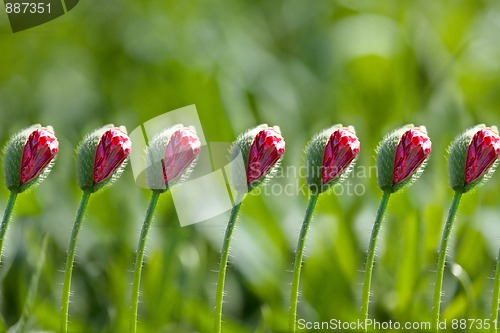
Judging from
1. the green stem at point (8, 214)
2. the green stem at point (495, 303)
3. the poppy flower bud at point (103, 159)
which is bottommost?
the green stem at point (495, 303)

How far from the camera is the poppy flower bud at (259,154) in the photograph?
389mm

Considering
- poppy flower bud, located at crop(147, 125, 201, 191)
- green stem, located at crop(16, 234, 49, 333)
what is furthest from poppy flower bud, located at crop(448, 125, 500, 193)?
green stem, located at crop(16, 234, 49, 333)

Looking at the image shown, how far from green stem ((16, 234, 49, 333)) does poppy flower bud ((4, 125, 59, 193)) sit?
0.09 metres

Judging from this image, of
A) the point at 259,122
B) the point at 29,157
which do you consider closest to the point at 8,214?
the point at 29,157

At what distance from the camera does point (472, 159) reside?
405 mm

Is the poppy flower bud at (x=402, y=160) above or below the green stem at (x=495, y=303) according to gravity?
above

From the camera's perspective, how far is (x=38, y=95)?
801 millimetres

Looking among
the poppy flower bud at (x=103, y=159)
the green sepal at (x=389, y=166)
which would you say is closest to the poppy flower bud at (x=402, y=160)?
the green sepal at (x=389, y=166)

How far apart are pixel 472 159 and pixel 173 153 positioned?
0.14 meters

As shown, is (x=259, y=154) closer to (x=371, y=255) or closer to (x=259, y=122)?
(x=371, y=255)

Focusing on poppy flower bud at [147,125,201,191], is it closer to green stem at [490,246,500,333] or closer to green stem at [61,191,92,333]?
green stem at [61,191,92,333]

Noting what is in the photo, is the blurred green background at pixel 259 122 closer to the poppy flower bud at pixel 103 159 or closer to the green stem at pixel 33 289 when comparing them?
the green stem at pixel 33 289

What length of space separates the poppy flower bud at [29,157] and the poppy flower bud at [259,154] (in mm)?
84

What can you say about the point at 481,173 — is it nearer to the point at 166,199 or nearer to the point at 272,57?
the point at 166,199
